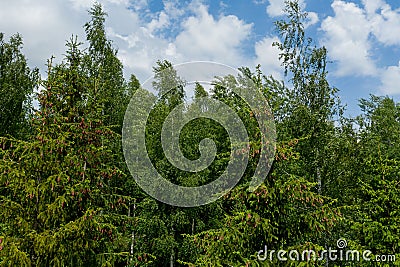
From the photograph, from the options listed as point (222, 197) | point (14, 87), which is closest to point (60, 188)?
point (222, 197)

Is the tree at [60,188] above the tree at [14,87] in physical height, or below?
below

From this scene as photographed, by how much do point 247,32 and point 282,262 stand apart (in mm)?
12427

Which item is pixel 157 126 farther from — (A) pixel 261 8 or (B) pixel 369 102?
(B) pixel 369 102

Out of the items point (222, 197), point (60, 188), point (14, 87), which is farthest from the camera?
point (14, 87)

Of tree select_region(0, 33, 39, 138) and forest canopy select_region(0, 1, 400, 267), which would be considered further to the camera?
tree select_region(0, 33, 39, 138)

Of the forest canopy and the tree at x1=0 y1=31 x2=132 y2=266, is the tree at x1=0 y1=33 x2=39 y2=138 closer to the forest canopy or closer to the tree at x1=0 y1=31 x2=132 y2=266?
the forest canopy

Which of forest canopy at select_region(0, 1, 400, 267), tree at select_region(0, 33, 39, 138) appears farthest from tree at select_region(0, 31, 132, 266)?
tree at select_region(0, 33, 39, 138)

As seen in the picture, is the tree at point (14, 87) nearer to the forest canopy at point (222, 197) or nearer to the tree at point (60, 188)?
the forest canopy at point (222, 197)

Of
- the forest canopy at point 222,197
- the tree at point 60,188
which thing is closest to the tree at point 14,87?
the forest canopy at point 222,197

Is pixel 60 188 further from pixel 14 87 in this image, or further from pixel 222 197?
pixel 14 87

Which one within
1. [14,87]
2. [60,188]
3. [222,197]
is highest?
[14,87]

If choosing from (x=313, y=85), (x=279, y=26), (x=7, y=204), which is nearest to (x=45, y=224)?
(x=7, y=204)

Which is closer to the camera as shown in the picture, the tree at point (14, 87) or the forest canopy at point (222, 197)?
the forest canopy at point (222, 197)

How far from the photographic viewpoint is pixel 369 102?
92.3 feet
